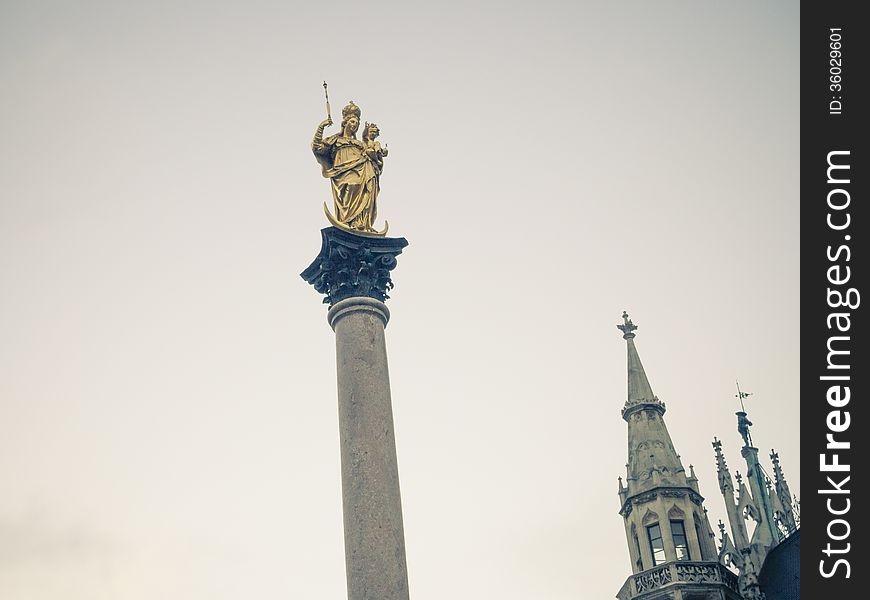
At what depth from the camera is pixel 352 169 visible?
880 inches

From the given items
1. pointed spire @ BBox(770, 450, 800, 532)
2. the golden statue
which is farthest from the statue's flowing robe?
pointed spire @ BBox(770, 450, 800, 532)

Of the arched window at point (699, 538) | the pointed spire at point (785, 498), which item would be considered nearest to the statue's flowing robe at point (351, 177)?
the arched window at point (699, 538)

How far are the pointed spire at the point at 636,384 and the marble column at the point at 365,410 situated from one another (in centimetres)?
2754

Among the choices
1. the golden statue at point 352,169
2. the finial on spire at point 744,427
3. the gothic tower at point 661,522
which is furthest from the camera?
the finial on spire at point 744,427

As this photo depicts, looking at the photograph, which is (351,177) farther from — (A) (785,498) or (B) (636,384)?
(A) (785,498)

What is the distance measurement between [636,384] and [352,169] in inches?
1110

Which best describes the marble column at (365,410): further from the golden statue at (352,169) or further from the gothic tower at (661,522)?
the gothic tower at (661,522)

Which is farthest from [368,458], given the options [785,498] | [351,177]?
[785,498]

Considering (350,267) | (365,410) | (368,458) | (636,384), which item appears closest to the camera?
(368,458)

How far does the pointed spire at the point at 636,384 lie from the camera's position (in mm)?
46938
